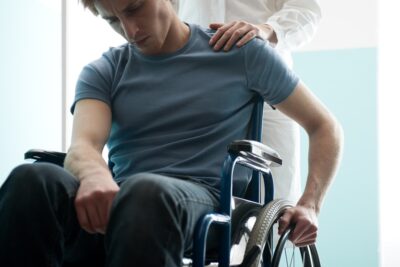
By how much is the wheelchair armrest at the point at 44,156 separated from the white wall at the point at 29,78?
146cm

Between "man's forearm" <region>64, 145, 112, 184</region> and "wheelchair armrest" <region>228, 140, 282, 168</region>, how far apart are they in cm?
27

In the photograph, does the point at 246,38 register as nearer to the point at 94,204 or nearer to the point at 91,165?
the point at 91,165

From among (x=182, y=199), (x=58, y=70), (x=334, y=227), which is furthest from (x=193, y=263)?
(x=334, y=227)

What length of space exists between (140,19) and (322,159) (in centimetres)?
55

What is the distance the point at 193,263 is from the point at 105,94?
0.59 metres

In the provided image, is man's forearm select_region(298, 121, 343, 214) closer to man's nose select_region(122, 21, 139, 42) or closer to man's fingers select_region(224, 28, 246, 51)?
man's fingers select_region(224, 28, 246, 51)

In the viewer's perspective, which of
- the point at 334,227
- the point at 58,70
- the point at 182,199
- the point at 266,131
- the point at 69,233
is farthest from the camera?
the point at 334,227

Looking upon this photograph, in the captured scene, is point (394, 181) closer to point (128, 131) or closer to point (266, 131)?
point (266, 131)

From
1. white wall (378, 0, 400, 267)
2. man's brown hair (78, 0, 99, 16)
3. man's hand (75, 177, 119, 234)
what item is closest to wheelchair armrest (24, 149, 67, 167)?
man's hand (75, 177, 119, 234)

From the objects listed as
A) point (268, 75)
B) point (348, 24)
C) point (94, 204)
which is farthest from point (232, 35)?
point (348, 24)

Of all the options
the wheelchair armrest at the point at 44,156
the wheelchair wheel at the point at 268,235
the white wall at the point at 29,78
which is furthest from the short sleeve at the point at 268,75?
the white wall at the point at 29,78

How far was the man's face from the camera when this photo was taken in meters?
1.50

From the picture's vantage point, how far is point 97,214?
1237 mm

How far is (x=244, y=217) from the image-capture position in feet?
4.75
